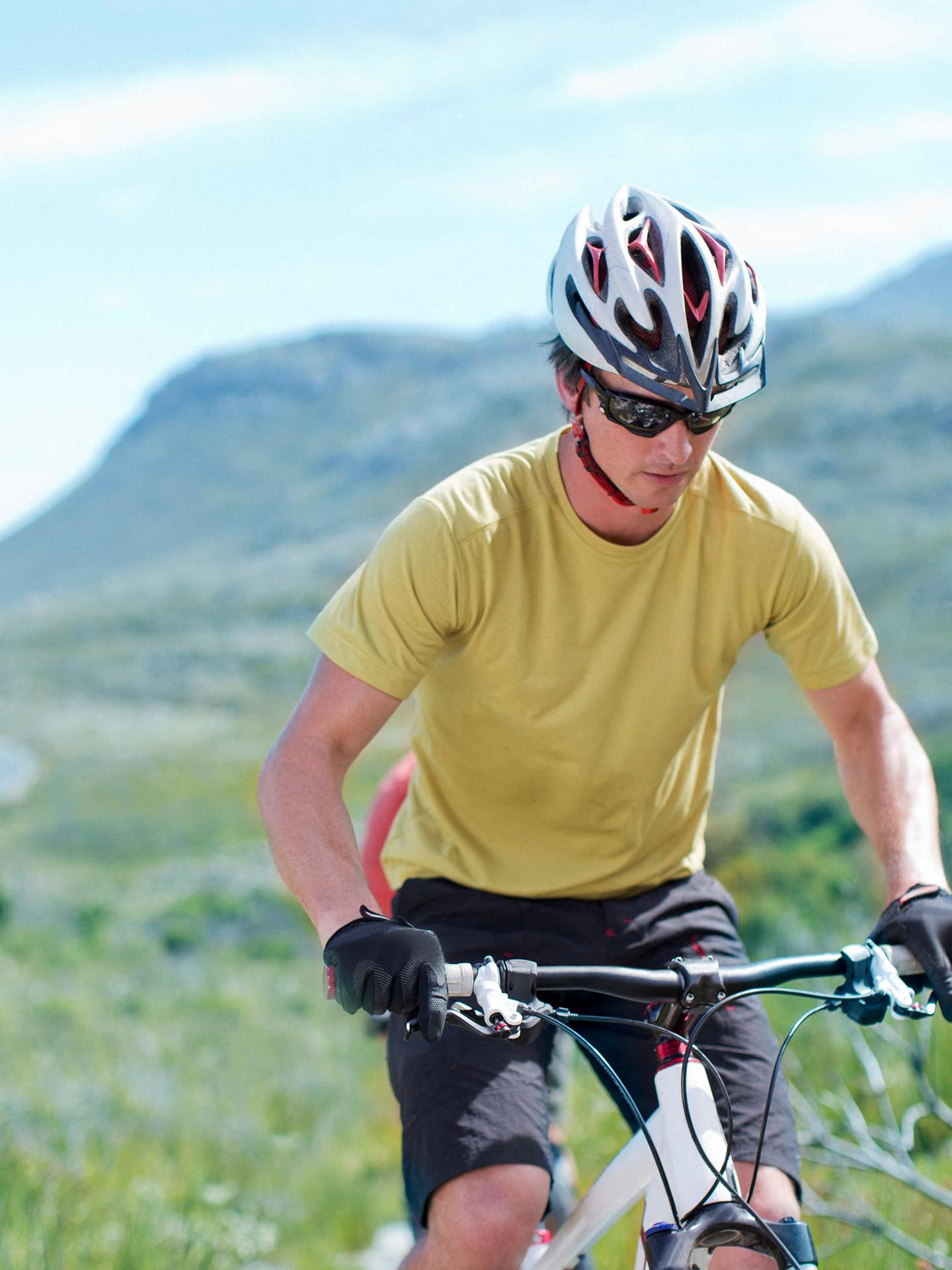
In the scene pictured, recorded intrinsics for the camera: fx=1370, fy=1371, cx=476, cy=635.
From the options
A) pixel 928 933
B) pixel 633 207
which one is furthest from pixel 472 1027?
pixel 633 207

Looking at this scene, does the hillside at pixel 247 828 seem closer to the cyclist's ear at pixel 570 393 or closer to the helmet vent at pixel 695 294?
the cyclist's ear at pixel 570 393

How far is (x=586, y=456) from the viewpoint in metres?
2.71

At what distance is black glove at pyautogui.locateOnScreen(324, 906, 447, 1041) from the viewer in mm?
1999

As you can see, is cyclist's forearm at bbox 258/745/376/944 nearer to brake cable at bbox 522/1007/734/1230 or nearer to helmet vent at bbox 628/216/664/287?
brake cable at bbox 522/1007/734/1230

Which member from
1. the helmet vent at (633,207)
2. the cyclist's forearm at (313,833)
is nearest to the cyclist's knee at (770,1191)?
the cyclist's forearm at (313,833)

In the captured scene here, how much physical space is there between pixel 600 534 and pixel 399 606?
0.49 m

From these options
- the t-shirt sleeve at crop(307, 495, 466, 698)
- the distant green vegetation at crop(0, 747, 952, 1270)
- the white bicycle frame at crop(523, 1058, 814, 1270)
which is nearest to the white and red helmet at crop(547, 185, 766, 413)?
the t-shirt sleeve at crop(307, 495, 466, 698)

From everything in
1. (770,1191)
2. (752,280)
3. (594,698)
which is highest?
(752,280)

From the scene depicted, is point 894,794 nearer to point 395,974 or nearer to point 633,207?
point 395,974

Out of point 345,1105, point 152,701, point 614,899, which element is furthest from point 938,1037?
point 152,701

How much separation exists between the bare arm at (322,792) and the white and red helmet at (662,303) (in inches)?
31.1

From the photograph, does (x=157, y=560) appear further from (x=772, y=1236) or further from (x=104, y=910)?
(x=772, y=1236)

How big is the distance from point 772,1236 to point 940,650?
3391cm

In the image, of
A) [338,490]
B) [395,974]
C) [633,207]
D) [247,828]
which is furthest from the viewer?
[338,490]
